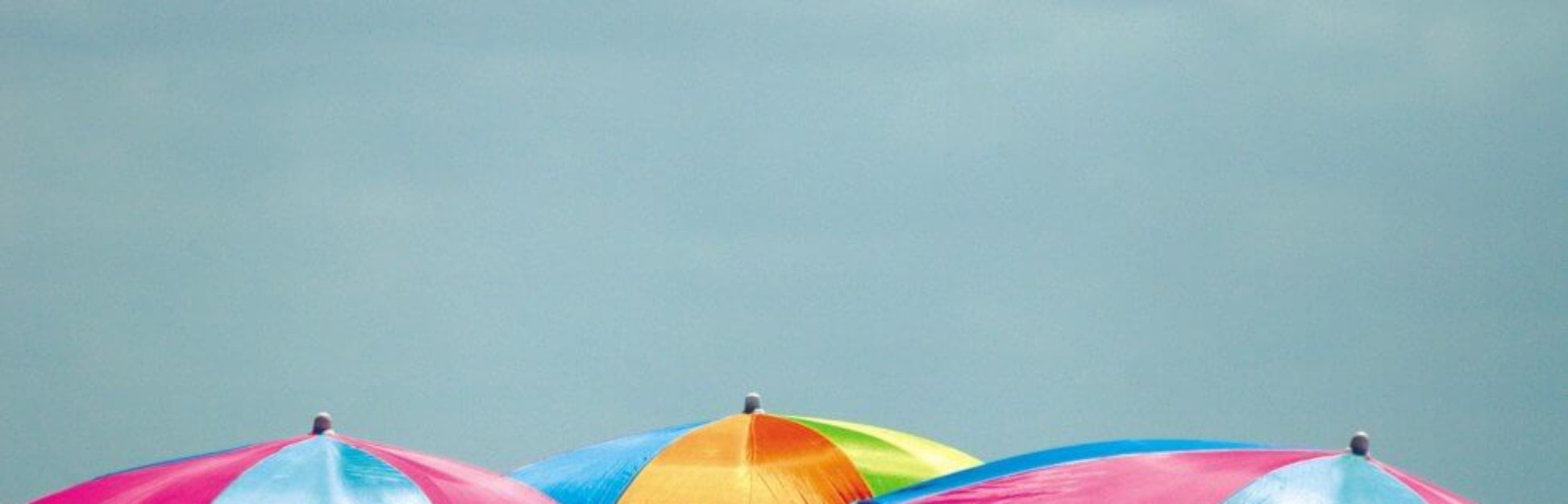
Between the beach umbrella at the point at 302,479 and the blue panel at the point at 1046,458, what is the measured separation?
78.5 inches

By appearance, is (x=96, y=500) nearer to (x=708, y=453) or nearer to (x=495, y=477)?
(x=495, y=477)

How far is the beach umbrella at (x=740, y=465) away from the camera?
1384 cm

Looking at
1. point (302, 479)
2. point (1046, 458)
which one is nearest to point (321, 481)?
point (302, 479)

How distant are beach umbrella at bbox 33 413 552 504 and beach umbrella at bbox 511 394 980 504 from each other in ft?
7.09

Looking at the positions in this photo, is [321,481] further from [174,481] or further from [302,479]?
[174,481]

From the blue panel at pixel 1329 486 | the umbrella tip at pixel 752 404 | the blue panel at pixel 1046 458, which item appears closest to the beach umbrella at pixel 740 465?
the umbrella tip at pixel 752 404

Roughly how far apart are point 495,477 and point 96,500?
1.93 m

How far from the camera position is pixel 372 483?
11070 millimetres

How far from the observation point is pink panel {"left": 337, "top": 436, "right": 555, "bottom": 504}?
37.2ft

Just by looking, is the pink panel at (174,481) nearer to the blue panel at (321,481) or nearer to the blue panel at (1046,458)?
the blue panel at (321,481)

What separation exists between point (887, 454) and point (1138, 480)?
4.35m

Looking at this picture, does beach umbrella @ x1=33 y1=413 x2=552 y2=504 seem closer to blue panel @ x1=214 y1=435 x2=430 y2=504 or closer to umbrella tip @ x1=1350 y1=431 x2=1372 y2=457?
blue panel @ x1=214 y1=435 x2=430 y2=504

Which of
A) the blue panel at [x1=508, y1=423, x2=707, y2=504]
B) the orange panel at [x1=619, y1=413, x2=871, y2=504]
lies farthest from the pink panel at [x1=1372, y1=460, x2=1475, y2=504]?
the blue panel at [x1=508, y1=423, x2=707, y2=504]

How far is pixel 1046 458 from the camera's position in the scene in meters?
11.2
